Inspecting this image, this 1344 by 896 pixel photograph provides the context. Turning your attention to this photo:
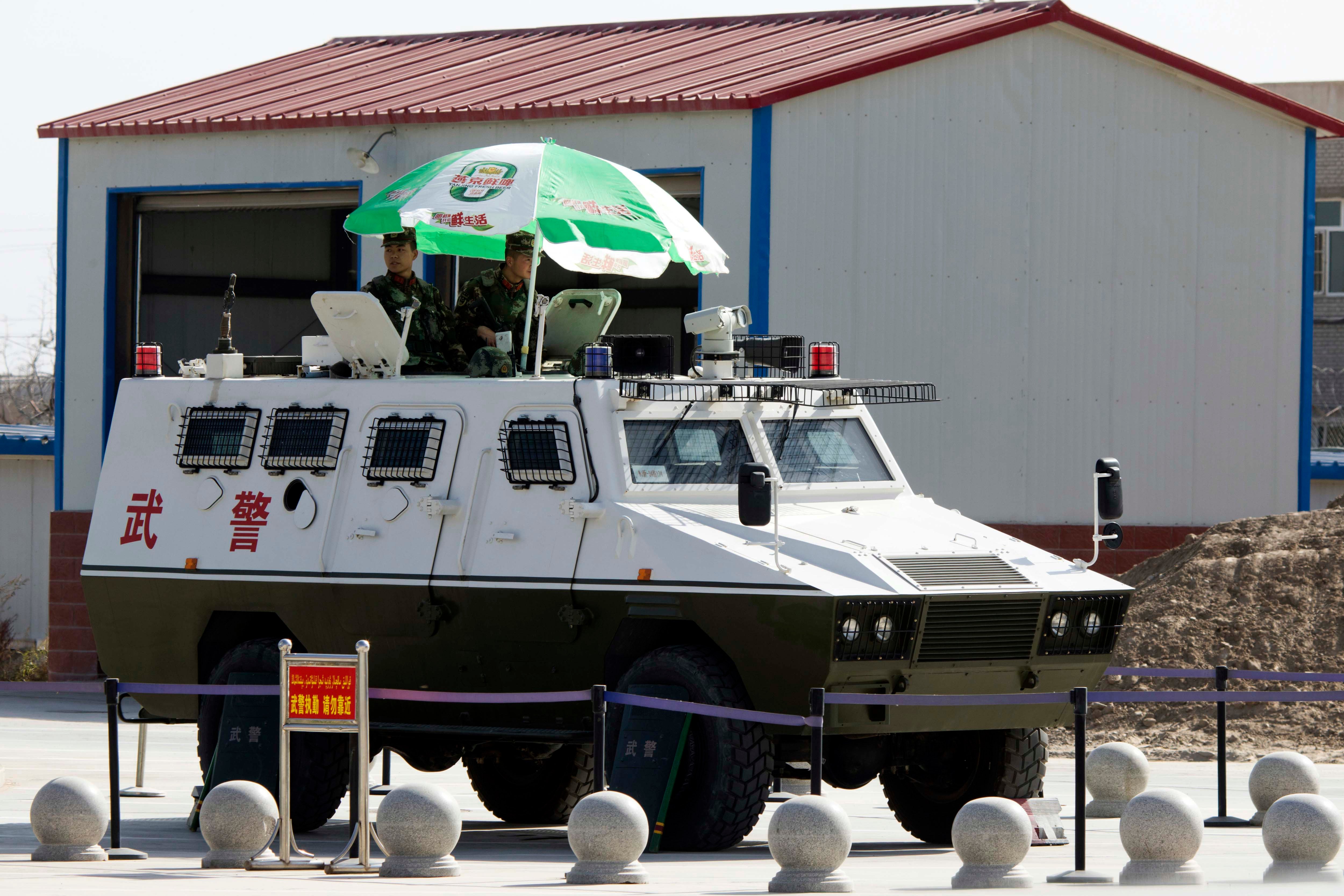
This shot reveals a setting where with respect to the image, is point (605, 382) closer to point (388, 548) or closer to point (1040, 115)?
point (388, 548)

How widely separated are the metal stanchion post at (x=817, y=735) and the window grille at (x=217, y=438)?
14.4 ft

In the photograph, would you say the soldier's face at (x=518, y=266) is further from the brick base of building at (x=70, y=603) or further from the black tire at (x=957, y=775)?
the brick base of building at (x=70, y=603)

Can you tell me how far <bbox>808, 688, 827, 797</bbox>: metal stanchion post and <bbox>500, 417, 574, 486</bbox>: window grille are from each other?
6.94 feet

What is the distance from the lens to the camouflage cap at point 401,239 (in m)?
14.9

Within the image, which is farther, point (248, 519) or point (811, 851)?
point (248, 519)

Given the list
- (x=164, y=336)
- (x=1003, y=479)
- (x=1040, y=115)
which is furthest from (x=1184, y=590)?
(x=164, y=336)

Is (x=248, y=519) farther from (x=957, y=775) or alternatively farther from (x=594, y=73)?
(x=594, y=73)

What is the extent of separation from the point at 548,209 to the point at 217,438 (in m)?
2.48

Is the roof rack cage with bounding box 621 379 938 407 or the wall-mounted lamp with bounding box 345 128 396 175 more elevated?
the wall-mounted lamp with bounding box 345 128 396 175

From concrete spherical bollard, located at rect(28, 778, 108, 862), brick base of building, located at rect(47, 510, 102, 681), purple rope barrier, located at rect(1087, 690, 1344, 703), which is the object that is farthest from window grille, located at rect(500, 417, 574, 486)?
brick base of building, located at rect(47, 510, 102, 681)

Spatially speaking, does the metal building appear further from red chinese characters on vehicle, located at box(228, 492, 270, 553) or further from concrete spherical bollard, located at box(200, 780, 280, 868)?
concrete spherical bollard, located at box(200, 780, 280, 868)

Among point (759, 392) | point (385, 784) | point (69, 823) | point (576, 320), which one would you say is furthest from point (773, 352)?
point (69, 823)

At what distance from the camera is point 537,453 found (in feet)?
42.4

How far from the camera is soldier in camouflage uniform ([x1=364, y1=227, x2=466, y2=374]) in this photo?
47.5 feet
